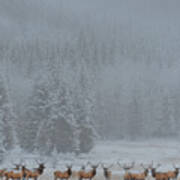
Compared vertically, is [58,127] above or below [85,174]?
above

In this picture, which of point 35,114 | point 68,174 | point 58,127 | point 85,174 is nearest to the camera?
point 68,174

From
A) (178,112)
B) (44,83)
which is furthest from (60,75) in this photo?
(178,112)

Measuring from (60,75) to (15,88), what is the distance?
29316 millimetres

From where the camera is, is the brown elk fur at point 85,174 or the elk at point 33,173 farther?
the brown elk fur at point 85,174

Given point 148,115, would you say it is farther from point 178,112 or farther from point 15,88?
point 15,88

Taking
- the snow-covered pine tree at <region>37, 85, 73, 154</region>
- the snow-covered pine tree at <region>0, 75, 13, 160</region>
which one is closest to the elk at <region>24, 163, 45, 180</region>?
the snow-covered pine tree at <region>0, 75, 13, 160</region>

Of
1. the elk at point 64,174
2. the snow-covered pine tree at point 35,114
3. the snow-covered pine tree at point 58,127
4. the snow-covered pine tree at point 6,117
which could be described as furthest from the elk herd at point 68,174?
the snow-covered pine tree at point 35,114

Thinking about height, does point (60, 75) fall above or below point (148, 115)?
above

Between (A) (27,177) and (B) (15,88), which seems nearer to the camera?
(A) (27,177)

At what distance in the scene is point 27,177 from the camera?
18.8m

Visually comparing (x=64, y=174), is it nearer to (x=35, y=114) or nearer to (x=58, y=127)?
(x=58, y=127)

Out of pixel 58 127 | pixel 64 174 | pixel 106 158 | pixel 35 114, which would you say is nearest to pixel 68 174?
pixel 64 174

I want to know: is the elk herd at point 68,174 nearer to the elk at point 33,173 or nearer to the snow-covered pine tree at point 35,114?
the elk at point 33,173

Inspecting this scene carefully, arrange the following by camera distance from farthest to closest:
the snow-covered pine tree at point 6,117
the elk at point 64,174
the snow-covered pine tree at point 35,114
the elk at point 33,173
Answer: the snow-covered pine tree at point 35,114
the snow-covered pine tree at point 6,117
the elk at point 64,174
the elk at point 33,173
